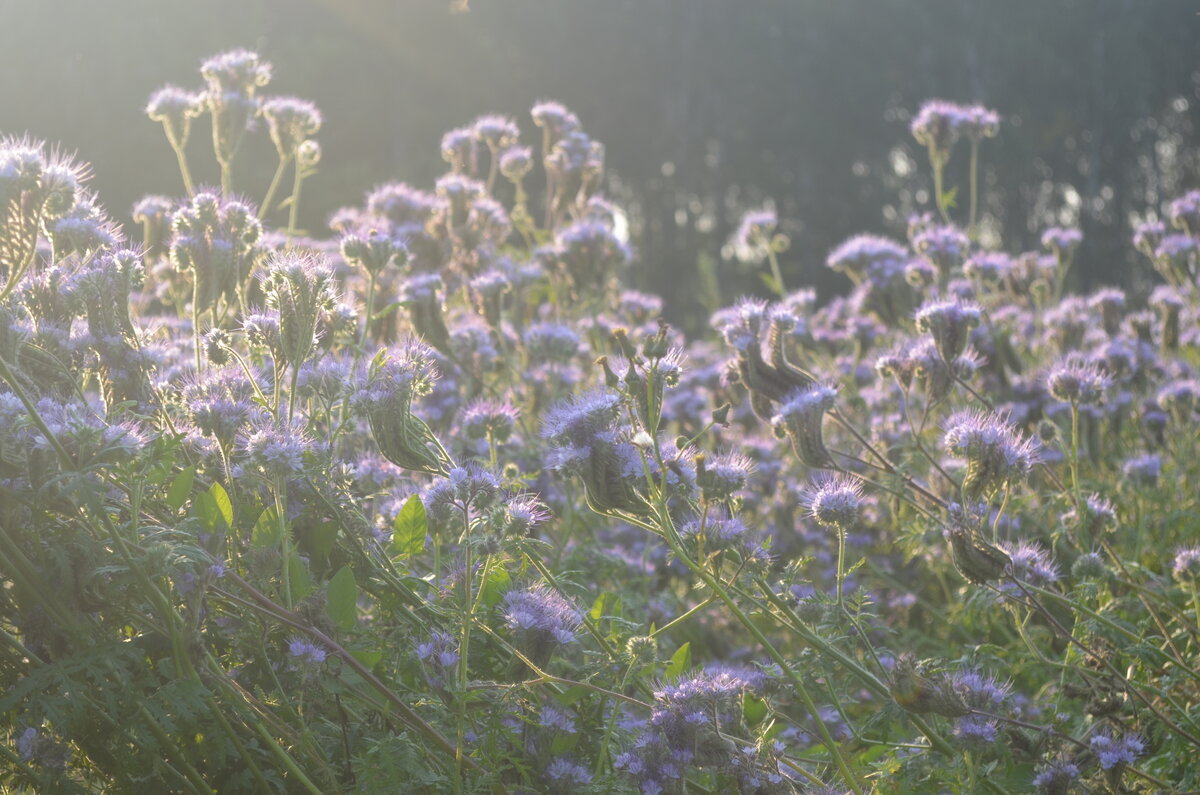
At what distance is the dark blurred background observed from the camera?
81.7 ft

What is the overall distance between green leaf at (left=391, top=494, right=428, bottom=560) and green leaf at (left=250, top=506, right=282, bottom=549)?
0.92ft

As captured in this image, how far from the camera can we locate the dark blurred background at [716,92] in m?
24.9

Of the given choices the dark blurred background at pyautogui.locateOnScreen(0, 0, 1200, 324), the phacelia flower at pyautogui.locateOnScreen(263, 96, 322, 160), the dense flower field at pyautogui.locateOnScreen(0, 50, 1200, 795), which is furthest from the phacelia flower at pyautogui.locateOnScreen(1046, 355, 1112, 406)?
the dark blurred background at pyautogui.locateOnScreen(0, 0, 1200, 324)

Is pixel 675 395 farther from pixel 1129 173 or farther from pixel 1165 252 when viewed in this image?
pixel 1129 173

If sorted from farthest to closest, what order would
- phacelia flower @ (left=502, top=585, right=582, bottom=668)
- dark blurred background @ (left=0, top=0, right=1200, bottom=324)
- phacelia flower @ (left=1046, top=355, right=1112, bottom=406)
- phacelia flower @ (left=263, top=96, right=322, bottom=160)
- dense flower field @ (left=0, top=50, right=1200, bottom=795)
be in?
dark blurred background @ (left=0, top=0, right=1200, bottom=324) → phacelia flower @ (left=263, top=96, right=322, bottom=160) → phacelia flower @ (left=1046, top=355, right=1112, bottom=406) → phacelia flower @ (left=502, top=585, right=582, bottom=668) → dense flower field @ (left=0, top=50, right=1200, bottom=795)

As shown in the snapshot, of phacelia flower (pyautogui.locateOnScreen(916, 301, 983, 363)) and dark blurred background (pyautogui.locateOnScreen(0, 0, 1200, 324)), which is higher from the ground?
dark blurred background (pyautogui.locateOnScreen(0, 0, 1200, 324))

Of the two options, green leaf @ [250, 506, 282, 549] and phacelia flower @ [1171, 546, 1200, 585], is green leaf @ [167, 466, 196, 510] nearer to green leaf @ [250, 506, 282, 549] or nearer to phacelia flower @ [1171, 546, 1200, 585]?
green leaf @ [250, 506, 282, 549]

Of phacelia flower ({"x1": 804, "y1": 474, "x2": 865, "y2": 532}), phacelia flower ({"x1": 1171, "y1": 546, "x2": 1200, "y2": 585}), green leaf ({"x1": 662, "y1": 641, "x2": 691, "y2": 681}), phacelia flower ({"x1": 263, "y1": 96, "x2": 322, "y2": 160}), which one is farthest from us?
phacelia flower ({"x1": 263, "y1": 96, "x2": 322, "y2": 160})

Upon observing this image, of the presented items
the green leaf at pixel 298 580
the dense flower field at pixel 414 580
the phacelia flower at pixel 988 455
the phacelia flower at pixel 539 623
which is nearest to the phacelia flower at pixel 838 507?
the dense flower field at pixel 414 580

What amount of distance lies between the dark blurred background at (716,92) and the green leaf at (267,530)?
2226cm

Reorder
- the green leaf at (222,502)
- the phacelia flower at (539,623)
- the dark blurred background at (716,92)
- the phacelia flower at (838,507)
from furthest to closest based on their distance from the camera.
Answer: the dark blurred background at (716,92)
the phacelia flower at (838,507)
the phacelia flower at (539,623)
the green leaf at (222,502)

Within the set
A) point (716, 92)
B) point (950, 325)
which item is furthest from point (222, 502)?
point (716, 92)

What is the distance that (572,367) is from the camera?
5.24 m

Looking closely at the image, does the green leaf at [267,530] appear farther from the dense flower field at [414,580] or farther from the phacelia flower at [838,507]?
the phacelia flower at [838,507]
